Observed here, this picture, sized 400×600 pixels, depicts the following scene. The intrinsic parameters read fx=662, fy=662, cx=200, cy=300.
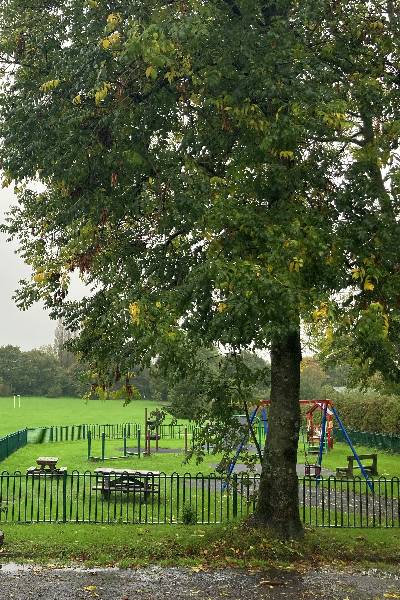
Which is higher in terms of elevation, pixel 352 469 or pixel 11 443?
pixel 11 443

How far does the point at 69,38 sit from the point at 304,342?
22093 millimetres

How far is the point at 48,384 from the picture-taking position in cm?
8888

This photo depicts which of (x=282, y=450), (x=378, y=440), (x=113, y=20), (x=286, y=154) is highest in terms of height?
(x=113, y=20)

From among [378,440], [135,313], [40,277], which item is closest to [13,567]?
[135,313]

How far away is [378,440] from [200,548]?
2264cm

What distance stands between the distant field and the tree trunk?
89.8 feet

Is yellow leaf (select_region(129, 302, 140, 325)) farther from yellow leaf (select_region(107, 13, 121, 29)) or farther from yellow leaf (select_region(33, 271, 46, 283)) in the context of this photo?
yellow leaf (select_region(107, 13, 121, 29))

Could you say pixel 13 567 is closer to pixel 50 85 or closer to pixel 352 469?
pixel 50 85

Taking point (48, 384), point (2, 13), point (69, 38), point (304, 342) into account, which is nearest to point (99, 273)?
point (69, 38)

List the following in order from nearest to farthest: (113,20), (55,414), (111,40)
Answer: (111,40), (113,20), (55,414)

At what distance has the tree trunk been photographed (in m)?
11.6

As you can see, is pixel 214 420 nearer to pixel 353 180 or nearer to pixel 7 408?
pixel 353 180

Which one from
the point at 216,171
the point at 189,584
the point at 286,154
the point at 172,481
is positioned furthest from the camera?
the point at 172,481

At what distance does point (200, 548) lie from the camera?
11.1 metres
